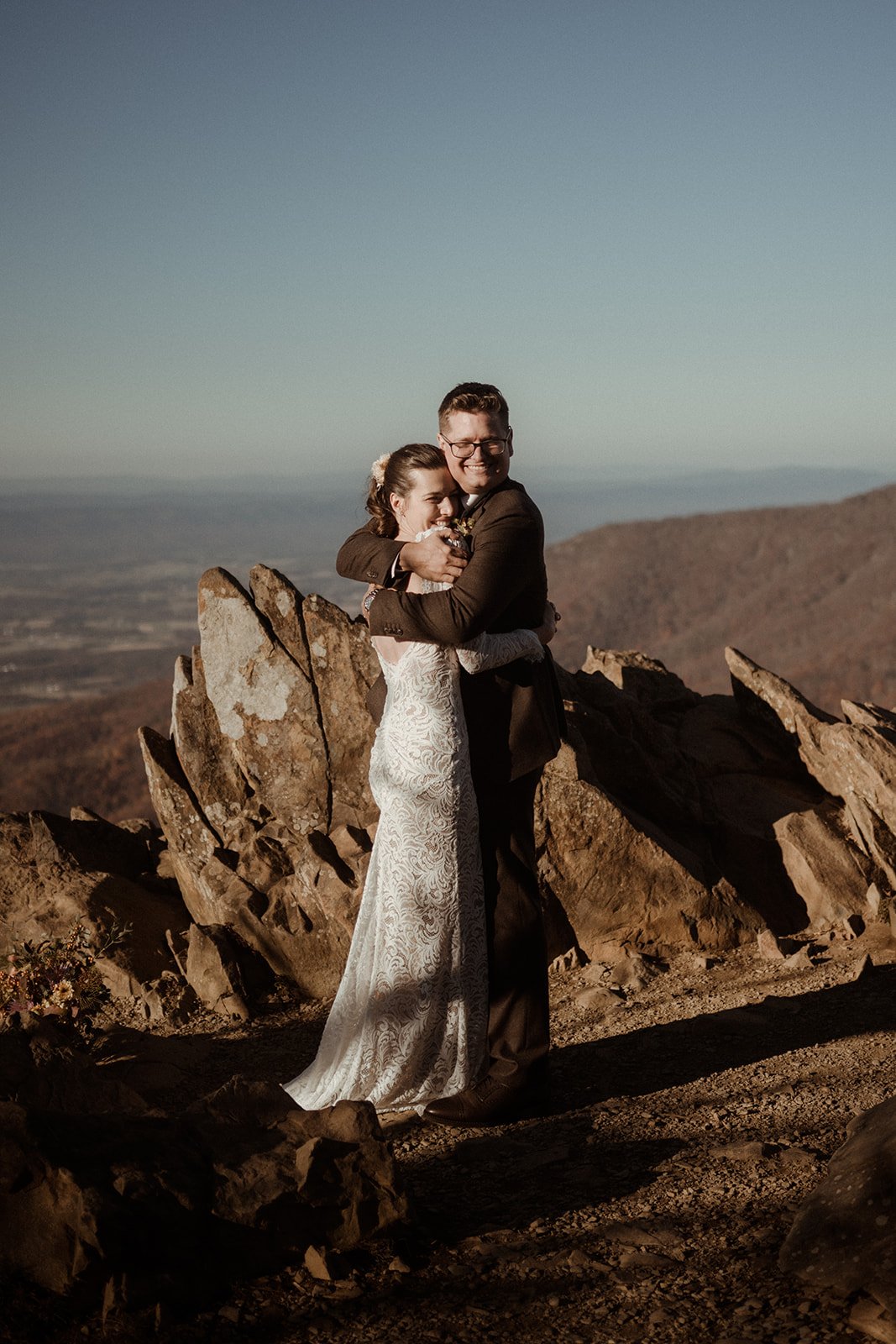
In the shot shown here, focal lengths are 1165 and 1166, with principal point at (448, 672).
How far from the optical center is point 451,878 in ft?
14.1

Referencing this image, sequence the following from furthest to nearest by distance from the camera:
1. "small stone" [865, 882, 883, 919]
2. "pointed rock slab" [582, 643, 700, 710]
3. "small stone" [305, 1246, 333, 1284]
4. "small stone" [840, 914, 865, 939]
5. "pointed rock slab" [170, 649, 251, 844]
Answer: "pointed rock slab" [582, 643, 700, 710] → "pointed rock slab" [170, 649, 251, 844] → "small stone" [865, 882, 883, 919] → "small stone" [840, 914, 865, 939] → "small stone" [305, 1246, 333, 1284]

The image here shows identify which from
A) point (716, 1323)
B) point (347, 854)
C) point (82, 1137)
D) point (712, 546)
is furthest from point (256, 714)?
point (712, 546)

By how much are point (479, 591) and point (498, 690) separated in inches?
21.2

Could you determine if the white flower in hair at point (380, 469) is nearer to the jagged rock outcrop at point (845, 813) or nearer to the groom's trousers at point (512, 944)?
the groom's trousers at point (512, 944)

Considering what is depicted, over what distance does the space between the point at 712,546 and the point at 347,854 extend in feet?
96.7

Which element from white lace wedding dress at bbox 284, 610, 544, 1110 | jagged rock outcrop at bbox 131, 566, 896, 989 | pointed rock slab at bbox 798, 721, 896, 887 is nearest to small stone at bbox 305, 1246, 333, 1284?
white lace wedding dress at bbox 284, 610, 544, 1110

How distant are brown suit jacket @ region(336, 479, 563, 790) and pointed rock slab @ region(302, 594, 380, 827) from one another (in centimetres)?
266

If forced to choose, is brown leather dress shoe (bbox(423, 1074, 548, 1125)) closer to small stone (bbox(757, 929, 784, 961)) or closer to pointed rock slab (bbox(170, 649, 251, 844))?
small stone (bbox(757, 929, 784, 961))

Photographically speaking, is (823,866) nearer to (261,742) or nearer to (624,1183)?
(261,742)

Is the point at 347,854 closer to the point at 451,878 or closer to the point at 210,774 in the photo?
the point at 210,774

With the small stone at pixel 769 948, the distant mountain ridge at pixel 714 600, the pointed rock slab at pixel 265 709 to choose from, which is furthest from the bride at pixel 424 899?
the distant mountain ridge at pixel 714 600

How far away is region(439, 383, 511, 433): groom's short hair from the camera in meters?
4.00

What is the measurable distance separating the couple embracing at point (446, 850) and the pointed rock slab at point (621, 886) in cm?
204

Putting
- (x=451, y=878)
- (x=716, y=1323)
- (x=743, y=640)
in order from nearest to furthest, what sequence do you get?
(x=716, y=1323), (x=451, y=878), (x=743, y=640)
